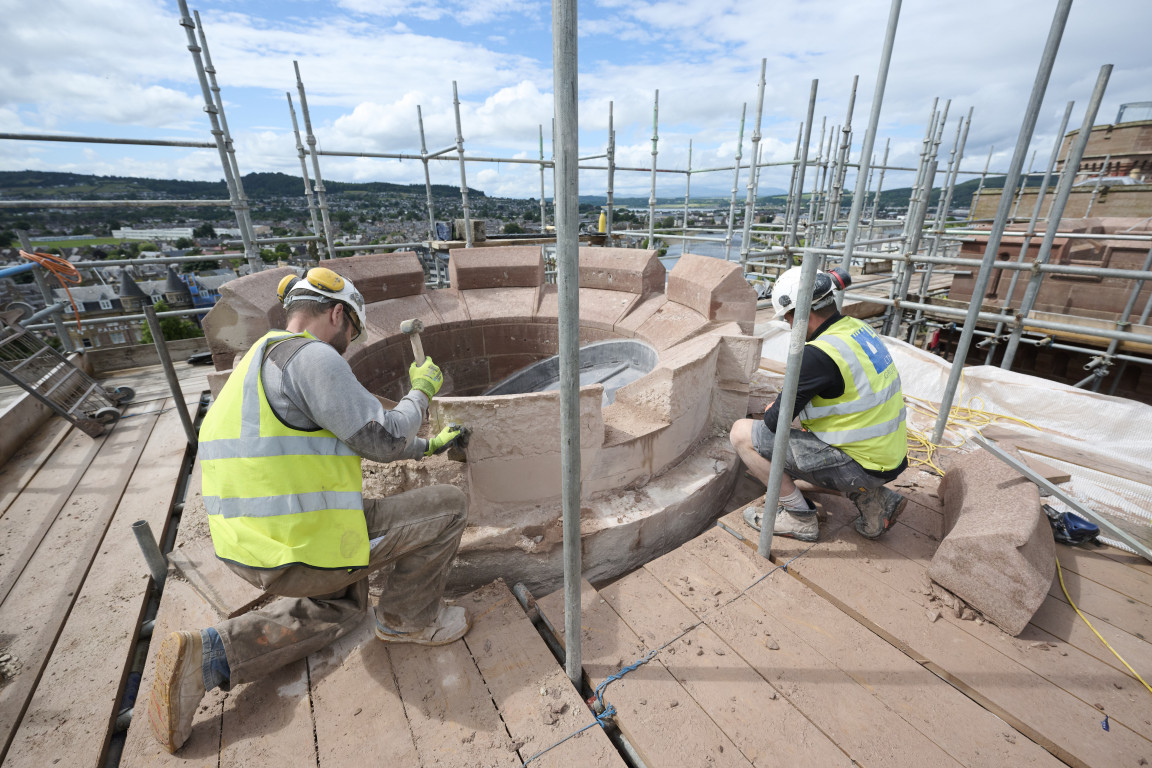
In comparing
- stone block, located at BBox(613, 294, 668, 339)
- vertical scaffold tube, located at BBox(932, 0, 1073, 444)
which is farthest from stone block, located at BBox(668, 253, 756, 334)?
vertical scaffold tube, located at BBox(932, 0, 1073, 444)

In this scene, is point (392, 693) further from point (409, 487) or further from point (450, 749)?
point (409, 487)

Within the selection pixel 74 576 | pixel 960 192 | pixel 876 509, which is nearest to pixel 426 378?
pixel 74 576

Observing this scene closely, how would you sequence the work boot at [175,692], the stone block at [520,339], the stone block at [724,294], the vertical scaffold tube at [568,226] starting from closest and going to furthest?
the vertical scaffold tube at [568,226], the work boot at [175,692], the stone block at [724,294], the stone block at [520,339]

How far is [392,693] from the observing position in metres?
2.05

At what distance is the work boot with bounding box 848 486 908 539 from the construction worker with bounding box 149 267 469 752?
244cm

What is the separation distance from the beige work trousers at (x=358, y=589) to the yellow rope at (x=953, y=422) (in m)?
3.52

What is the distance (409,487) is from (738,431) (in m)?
2.10

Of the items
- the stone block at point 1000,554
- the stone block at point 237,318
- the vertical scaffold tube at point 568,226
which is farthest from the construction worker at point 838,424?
the stone block at point 237,318

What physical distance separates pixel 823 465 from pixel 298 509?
106 inches

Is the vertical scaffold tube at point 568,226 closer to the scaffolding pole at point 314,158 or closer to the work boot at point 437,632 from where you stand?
the work boot at point 437,632

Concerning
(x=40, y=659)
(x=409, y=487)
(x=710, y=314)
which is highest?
(x=710, y=314)

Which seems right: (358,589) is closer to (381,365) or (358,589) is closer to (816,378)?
(816,378)

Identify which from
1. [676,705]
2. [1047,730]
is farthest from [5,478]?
[1047,730]

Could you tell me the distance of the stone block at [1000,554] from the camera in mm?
2148
